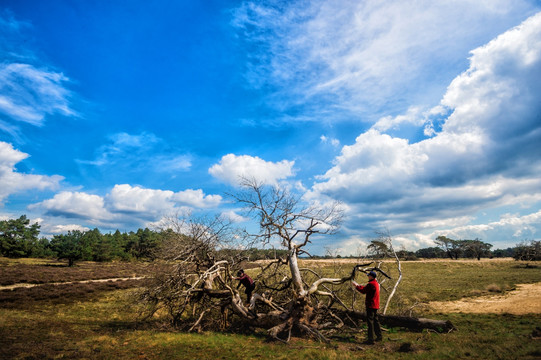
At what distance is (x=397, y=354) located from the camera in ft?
27.6

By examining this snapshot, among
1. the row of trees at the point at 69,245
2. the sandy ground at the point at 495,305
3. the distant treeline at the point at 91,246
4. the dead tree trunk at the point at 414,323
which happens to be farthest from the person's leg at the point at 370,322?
the row of trees at the point at 69,245

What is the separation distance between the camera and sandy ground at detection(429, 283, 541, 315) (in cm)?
1546

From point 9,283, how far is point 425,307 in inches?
1919

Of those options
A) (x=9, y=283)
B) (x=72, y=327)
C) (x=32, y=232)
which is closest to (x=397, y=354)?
(x=72, y=327)

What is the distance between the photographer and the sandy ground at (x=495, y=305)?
50.7ft

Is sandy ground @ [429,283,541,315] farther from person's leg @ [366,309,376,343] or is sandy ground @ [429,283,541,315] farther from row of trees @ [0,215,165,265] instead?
row of trees @ [0,215,165,265]

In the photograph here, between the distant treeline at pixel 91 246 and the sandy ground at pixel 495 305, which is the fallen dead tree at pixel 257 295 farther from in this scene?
the distant treeline at pixel 91 246

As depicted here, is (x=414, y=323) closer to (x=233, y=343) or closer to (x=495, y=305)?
(x=233, y=343)

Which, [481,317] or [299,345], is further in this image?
[481,317]

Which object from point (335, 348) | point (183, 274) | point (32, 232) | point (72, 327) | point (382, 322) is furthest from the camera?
point (32, 232)

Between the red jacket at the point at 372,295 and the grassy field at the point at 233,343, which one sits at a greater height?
the red jacket at the point at 372,295

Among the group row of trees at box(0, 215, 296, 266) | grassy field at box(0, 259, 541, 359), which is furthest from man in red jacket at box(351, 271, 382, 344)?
row of trees at box(0, 215, 296, 266)

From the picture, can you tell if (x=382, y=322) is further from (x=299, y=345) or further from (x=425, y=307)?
(x=425, y=307)

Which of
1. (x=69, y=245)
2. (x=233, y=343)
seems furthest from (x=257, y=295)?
(x=69, y=245)
